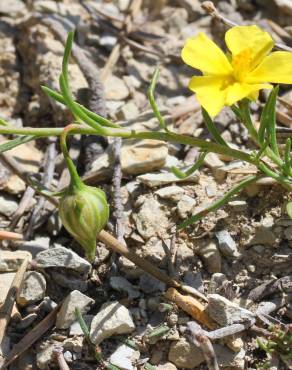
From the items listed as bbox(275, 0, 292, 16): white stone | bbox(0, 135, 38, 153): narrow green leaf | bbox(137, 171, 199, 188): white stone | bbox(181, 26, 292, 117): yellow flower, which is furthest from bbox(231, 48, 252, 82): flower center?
bbox(275, 0, 292, 16): white stone

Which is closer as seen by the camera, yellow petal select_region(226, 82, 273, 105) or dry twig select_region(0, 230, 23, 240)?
yellow petal select_region(226, 82, 273, 105)

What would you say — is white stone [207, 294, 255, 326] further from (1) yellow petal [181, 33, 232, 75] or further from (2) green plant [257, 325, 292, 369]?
(1) yellow petal [181, 33, 232, 75]

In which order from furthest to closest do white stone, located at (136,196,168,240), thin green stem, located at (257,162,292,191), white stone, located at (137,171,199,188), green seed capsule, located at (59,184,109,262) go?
white stone, located at (137,171,199,188) < white stone, located at (136,196,168,240) < thin green stem, located at (257,162,292,191) < green seed capsule, located at (59,184,109,262)

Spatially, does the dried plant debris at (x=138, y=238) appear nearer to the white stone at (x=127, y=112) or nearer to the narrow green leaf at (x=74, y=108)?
the white stone at (x=127, y=112)

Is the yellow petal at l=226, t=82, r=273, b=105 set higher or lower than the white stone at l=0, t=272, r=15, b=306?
higher

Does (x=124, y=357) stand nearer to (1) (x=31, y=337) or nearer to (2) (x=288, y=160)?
(1) (x=31, y=337)

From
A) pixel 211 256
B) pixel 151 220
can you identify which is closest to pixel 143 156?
pixel 151 220
